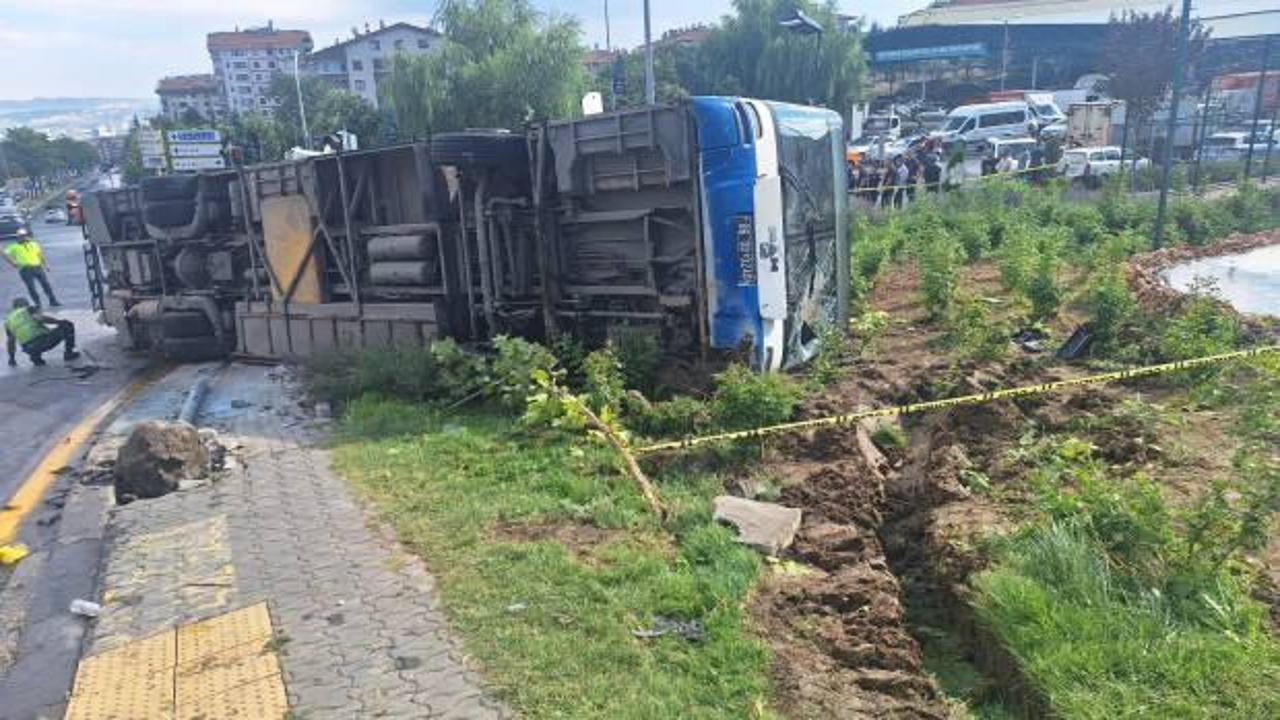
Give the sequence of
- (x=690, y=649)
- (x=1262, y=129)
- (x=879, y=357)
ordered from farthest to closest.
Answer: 1. (x=1262, y=129)
2. (x=879, y=357)
3. (x=690, y=649)

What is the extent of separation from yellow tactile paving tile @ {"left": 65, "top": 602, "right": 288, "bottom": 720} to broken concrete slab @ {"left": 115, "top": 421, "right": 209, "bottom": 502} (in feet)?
7.58

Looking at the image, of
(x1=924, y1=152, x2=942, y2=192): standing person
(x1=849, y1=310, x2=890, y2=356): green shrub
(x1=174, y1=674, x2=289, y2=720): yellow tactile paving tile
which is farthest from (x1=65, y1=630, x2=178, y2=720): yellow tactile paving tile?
(x1=924, y1=152, x2=942, y2=192): standing person

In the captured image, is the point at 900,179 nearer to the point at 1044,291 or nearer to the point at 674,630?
the point at 1044,291

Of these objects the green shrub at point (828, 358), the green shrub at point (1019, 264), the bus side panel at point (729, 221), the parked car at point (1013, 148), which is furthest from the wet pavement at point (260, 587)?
the parked car at point (1013, 148)

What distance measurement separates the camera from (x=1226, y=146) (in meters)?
30.9

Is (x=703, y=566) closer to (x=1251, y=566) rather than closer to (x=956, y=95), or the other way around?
(x=1251, y=566)

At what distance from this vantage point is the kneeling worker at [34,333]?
12.4m

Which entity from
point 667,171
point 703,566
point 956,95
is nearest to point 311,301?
point 667,171

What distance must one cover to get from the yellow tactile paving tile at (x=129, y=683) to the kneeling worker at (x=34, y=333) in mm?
10273

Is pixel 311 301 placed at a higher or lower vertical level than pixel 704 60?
lower

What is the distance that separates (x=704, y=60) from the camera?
5203 cm

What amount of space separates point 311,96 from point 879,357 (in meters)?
69.0

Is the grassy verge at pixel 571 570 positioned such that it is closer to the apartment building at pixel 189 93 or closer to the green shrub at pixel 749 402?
the green shrub at pixel 749 402

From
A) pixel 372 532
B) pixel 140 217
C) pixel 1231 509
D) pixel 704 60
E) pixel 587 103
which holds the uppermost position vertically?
pixel 704 60
